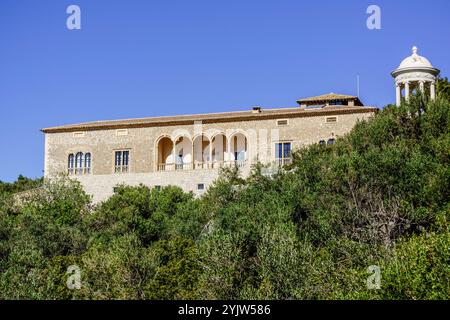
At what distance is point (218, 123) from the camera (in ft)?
177

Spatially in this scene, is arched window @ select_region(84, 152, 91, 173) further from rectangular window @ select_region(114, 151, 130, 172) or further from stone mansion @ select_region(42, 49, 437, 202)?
rectangular window @ select_region(114, 151, 130, 172)

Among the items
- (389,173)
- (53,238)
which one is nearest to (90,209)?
(53,238)

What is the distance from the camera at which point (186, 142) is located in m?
55.9

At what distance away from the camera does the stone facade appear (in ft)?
170

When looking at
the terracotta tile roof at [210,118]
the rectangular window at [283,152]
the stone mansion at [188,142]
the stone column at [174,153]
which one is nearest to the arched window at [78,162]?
the stone mansion at [188,142]

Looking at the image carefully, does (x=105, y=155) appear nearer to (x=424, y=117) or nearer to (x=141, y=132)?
(x=141, y=132)

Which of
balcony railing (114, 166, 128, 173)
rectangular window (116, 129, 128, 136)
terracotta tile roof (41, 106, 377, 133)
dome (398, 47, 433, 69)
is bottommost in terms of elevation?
balcony railing (114, 166, 128, 173)

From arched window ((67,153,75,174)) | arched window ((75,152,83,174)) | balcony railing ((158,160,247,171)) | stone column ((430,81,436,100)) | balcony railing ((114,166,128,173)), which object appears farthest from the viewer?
arched window ((67,153,75,174))

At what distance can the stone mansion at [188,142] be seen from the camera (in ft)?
170

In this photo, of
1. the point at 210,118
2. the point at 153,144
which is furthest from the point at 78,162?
the point at 210,118

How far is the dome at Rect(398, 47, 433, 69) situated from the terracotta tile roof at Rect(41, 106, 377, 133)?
10.4ft

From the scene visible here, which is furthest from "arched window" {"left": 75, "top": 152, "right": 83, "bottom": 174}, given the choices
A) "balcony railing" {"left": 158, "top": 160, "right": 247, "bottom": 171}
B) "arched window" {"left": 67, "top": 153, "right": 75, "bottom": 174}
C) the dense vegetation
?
"balcony railing" {"left": 158, "top": 160, "right": 247, "bottom": 171}

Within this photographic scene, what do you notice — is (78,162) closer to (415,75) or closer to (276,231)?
(415,75)
